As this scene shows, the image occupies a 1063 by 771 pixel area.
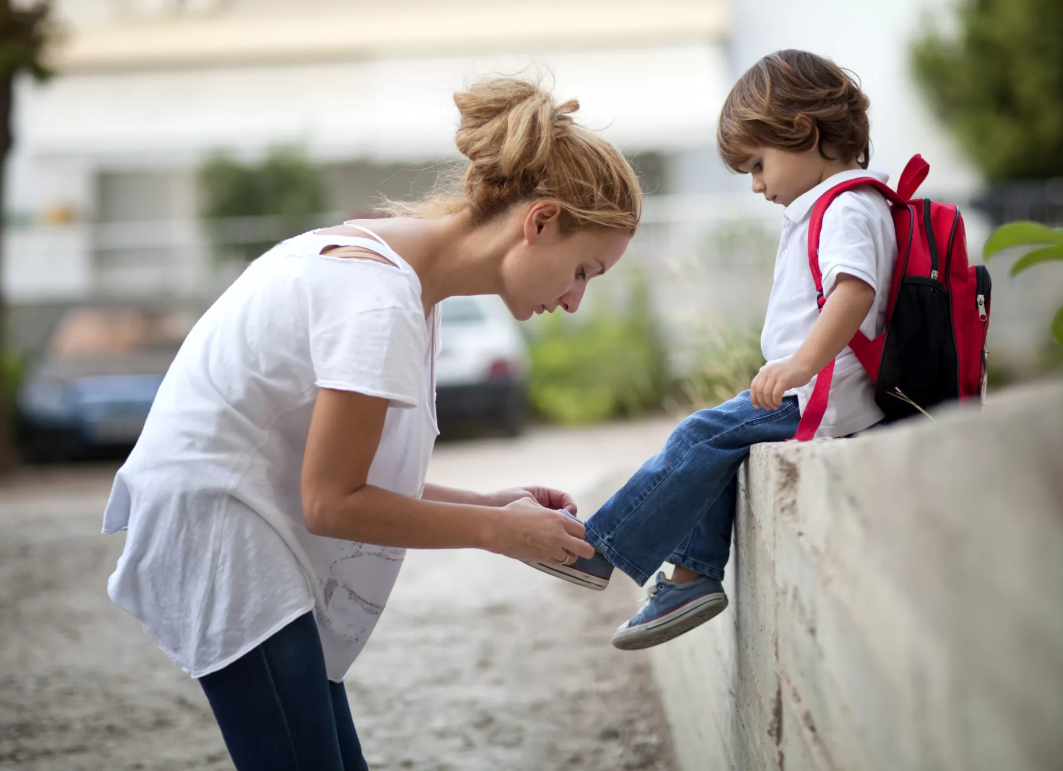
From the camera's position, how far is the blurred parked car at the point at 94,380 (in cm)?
899

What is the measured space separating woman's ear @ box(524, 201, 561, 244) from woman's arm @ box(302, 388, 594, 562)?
0.43 metres

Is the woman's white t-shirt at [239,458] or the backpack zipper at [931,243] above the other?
the backpack zipper at [931,243]

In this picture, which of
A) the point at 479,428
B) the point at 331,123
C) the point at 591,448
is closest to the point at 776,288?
the point at 591,448

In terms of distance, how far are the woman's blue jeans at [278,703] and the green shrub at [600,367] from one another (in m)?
9.37

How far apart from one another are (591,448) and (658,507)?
7.40 m

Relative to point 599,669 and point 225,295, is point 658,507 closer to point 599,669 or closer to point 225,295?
point 225,295

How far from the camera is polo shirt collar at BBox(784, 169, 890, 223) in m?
2.14

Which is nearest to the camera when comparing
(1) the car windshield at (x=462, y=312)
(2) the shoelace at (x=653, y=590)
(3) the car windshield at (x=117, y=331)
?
(2) the shoelace at (x=653, y=590)

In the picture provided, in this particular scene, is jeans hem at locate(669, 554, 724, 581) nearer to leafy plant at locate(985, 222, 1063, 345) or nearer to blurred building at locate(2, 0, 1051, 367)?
leafy plant at locate(985, 222, 1063, 345)

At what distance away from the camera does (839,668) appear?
1371 millimetres

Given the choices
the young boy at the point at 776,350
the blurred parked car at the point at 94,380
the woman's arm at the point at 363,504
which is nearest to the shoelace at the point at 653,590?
the young boy at the point at 776,350

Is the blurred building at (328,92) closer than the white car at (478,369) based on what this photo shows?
No

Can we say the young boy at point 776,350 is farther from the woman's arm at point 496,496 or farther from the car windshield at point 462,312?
the car windshield at point 462,312

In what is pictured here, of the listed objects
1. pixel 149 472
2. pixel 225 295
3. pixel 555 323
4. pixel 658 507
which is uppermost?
pixel 225 295
